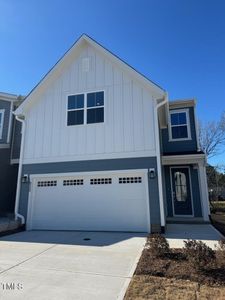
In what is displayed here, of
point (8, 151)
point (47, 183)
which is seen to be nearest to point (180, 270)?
point (47, 183)

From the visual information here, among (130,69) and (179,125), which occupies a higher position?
(130,69)

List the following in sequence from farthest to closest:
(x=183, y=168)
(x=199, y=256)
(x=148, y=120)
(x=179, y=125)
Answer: (x=179, y=125)
(x=183, y=168)
(x=148, y=120)
(x=199, y=256)

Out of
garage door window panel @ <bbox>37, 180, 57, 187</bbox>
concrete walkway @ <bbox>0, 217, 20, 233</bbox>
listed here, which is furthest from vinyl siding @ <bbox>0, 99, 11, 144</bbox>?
concrete walkway @ <bbox>0, 217, 20, 233</bbox>

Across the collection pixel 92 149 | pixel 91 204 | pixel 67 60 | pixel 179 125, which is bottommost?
pixel 91 204

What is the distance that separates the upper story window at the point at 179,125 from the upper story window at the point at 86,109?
5.40m

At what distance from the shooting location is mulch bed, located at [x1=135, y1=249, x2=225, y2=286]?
396cm

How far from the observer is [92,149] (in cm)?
1012

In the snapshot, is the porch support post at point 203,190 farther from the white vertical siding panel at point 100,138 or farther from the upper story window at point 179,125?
the white vertical siding panel at point 100,138

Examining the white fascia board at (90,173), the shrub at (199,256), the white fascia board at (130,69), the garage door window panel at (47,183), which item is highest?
the white fascia board at (130,69)

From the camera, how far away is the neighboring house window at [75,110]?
34.9 feet

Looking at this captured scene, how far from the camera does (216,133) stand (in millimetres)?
25812

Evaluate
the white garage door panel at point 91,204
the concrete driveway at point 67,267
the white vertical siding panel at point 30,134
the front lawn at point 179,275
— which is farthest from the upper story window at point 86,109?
the front lawn at point 179,275

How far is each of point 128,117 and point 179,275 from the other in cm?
691

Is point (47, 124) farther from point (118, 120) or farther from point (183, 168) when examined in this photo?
point (183, 168)
